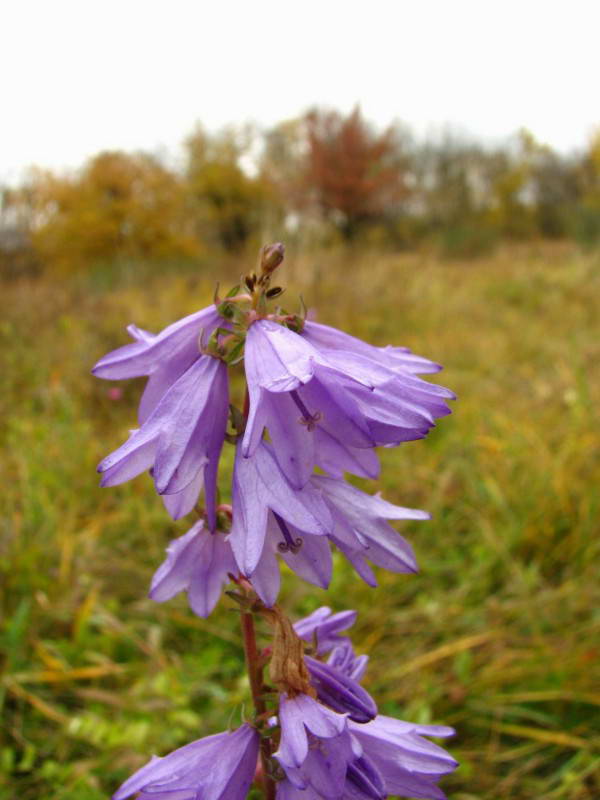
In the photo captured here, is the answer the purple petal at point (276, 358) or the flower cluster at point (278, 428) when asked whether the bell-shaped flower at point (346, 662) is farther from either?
the purple petal at point (276, 358)

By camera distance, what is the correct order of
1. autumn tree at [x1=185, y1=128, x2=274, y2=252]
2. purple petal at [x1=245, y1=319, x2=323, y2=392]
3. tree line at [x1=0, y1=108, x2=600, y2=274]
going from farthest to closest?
autumn tree at [x1=185, y1=128, x2=274, y2=252] < tree line at [x1=0, y1=108, x2=600, y2=274] < purple petal at [x1=245, y1=319, x2=323, y2=392]

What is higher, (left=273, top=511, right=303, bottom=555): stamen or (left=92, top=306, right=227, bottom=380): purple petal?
(left=92, top=306, right=227, bottom=380): purple petal

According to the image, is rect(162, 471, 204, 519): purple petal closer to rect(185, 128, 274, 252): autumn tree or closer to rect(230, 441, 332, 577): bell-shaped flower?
rect(230, 441, 332, 577): bell-shaped flower

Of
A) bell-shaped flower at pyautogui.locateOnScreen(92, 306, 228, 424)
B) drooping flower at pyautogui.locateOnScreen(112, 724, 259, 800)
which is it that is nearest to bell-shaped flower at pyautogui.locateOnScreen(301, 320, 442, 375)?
bell-shaped flower at pyautogui.locateOnScreen(92, 306, 228, 424)

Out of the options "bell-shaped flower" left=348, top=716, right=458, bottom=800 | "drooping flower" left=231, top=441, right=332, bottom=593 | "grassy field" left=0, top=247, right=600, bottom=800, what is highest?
"drooping flower" left=231, top=441, right=332, bottom=593

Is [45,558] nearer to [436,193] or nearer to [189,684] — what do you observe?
[189,684]

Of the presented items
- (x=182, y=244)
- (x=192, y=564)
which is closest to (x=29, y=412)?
(x=192, y=564)
